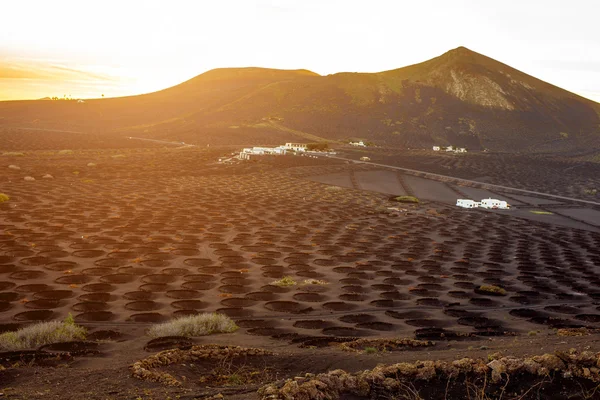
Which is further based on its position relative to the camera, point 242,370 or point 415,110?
point 415,110

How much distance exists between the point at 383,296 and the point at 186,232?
14797 millimetres

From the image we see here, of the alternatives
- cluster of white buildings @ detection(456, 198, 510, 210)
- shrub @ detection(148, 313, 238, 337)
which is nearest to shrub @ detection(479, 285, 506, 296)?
shrub @ detection(148, 313, 238, 337)

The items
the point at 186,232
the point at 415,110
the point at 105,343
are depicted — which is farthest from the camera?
the point at 415,110

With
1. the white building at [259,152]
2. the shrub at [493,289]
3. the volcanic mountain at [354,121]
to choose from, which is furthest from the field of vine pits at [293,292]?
the volcanic mountain at [354,121]

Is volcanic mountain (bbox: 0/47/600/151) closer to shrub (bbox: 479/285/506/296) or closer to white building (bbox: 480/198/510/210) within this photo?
white building (bbox: 480/198/510/210)

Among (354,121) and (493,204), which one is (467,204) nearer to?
(493,204)

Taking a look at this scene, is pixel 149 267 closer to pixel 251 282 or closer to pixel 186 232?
→ pixel 251 282

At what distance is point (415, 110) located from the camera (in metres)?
181

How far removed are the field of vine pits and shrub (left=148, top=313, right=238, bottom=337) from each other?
0.40m

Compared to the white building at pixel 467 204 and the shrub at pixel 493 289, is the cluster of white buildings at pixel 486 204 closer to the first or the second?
the white building at pixel 467 204

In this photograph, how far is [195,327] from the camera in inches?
541

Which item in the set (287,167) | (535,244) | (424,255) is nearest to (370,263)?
(424,255)

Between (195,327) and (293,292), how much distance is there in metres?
6.80

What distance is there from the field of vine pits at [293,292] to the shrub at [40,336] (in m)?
0.38
